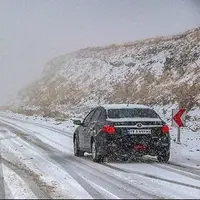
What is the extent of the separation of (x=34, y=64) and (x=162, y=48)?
48.9 m

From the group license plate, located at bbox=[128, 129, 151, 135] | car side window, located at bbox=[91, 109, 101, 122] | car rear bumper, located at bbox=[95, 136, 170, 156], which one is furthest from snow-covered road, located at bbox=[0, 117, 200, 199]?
car side window, located at bbox=[91, 109, 101, 122]

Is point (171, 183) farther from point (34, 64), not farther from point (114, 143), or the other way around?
point (34, 64)

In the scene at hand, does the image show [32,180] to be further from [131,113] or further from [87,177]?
[131,113]

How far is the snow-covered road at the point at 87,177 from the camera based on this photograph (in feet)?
28.1

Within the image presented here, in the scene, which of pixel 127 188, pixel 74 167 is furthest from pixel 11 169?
pixel 127 188

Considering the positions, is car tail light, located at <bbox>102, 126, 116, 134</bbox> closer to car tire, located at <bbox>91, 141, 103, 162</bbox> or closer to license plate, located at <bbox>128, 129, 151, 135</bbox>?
license plate, located at <bbox>128, 129, 151, 135</bbox>

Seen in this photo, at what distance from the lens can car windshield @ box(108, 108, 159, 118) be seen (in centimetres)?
1377

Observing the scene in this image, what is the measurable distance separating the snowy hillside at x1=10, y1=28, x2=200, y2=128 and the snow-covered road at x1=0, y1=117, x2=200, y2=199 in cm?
1240

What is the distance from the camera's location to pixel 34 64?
8931cm

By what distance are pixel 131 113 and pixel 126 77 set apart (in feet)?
103

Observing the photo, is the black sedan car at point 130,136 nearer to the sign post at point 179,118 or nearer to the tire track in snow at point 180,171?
the tire track in snow at point 180,171

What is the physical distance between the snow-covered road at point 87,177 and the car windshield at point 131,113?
115 cm

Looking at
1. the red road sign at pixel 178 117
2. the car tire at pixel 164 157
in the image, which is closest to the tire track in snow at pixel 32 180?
the car tire at pixel 164 157

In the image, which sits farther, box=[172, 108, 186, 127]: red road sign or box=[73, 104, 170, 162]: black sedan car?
box=[172, 108, 186, 127]: red road sign
